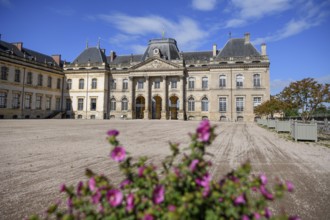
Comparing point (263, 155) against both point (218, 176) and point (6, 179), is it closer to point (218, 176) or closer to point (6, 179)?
point (218, 176)

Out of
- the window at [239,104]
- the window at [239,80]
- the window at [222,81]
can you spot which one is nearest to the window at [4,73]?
the window at [222,81]

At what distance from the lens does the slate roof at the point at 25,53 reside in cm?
3417

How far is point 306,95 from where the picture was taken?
13.6m

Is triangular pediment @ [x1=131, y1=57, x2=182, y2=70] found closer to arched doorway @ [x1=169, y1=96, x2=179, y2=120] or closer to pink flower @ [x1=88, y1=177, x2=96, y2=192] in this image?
arched doorway @ [x1=169, y1=96, x2=179, y2=120]

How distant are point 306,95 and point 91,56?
1650 inches

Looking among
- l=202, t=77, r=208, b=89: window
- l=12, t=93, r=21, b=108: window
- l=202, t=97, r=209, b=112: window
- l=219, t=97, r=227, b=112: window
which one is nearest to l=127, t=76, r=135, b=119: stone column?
l=202, t=97, r=209, b=112: window

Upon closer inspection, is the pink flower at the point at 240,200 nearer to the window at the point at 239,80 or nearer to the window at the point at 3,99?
the window at the point at 239,80

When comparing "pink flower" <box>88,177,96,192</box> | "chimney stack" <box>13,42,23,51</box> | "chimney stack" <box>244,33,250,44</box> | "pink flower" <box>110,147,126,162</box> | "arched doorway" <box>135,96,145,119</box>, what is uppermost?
"chimney stack" <box>244,33,250,44</box>

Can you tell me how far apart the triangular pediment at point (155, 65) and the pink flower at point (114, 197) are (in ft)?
128

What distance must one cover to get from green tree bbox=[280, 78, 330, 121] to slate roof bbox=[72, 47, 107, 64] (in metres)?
38.3

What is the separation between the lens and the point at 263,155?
7.37 metres

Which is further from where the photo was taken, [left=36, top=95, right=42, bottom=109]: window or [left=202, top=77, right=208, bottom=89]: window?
[left=202, top=77, right=208, bottom=89]: window

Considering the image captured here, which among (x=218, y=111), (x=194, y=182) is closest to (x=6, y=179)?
(x=194, y=182)

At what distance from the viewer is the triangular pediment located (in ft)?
131
